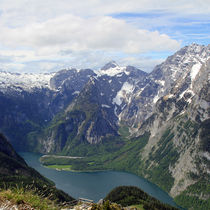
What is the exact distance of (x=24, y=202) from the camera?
1702 cm

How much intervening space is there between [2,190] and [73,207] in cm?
1334

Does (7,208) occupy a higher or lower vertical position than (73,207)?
higher

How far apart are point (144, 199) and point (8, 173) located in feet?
313

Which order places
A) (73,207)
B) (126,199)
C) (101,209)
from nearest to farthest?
1. (101,209)
2. (73,207)
3. (126,199)

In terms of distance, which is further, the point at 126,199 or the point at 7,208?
the point at 126,199

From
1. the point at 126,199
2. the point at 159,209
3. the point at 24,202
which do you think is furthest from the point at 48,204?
the point at 126,199

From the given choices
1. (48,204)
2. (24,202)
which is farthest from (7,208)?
(48,204)

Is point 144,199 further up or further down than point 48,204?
further down

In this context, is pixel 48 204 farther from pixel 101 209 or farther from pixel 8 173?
pixel 8 173

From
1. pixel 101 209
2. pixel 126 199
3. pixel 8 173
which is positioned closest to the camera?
pixel 101 209

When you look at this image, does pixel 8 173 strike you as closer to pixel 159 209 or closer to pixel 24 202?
pixel 159 209

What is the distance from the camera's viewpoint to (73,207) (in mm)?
29469

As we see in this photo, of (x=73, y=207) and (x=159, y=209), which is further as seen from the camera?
(x=159, y=209)

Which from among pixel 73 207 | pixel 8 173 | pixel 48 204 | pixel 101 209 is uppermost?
pixel 48 204
